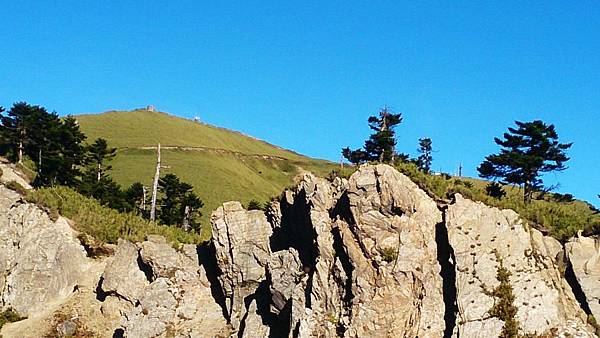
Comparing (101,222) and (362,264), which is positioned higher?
(101,222)

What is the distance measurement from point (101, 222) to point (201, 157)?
2737 inches

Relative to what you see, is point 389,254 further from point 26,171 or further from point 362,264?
point 26,171

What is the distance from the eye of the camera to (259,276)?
3316 cm

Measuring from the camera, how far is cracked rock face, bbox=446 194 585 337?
82.5 feet

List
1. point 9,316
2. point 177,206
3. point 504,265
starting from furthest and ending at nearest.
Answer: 1. point 177,206
2. point 9,316
3. point 504,265

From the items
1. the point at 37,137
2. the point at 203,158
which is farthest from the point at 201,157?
the point at 37,137

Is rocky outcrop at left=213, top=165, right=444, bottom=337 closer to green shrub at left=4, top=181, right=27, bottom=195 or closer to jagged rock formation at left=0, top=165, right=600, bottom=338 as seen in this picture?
jagged rock formation at left=0, top=165, right=600, bottom=338

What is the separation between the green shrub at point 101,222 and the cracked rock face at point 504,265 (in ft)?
60.1

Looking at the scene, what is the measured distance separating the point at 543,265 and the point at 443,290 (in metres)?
4.23

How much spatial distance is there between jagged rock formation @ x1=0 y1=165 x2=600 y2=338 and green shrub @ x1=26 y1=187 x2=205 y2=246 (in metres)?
3.69

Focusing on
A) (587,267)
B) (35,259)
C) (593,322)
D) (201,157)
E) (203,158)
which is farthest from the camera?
(201,157)

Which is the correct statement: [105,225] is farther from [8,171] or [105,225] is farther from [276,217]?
[8,171]

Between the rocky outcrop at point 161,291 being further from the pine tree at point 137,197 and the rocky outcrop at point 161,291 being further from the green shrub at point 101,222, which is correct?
the pine tree at point 137,197

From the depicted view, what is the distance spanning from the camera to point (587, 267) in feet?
88.0
